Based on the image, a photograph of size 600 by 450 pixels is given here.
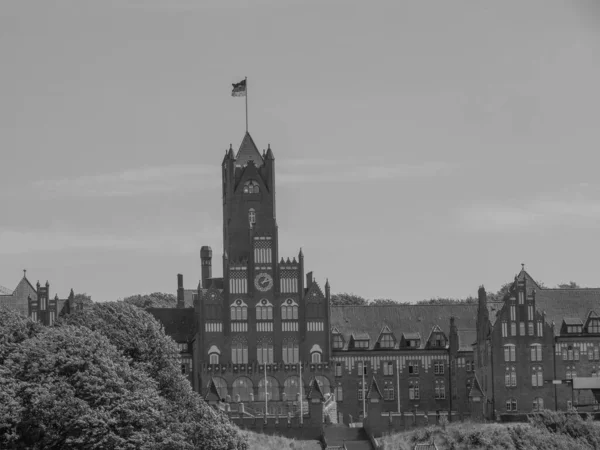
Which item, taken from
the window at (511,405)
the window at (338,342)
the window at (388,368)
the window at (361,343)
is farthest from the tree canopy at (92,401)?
the window at (388,368)

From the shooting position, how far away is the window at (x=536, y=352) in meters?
151

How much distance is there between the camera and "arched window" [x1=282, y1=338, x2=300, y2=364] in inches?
6122

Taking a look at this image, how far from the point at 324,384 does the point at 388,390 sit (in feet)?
26.0

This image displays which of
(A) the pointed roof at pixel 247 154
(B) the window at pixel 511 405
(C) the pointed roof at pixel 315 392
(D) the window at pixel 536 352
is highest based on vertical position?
(A) the pointed roof at pixel 247 154

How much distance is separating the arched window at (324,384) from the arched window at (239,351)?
667 cm

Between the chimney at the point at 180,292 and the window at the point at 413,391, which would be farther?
the chimney at the point at 180,292

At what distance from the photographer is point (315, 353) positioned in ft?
512

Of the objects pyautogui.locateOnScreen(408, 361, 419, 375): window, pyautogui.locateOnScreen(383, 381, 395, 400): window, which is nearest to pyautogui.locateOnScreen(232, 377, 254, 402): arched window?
pyautogui.locateOnScreen(383, 381, 395, 400): window

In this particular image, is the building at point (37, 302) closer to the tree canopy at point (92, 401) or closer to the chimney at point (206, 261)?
the chimney at point (206, 261)

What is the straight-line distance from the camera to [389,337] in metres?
161

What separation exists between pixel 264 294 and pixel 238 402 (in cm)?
1031

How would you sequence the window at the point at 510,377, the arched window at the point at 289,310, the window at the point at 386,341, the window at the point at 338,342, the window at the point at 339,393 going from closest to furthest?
1. the window at the point at 510,377
2. the arched window at the point at 289,310
3. the window at the point at 339,393
4. the window at the point at 338,342
5. the window at the point at 386,341

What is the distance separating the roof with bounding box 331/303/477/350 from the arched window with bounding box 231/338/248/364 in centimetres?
996

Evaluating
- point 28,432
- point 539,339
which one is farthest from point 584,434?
point 28,432
